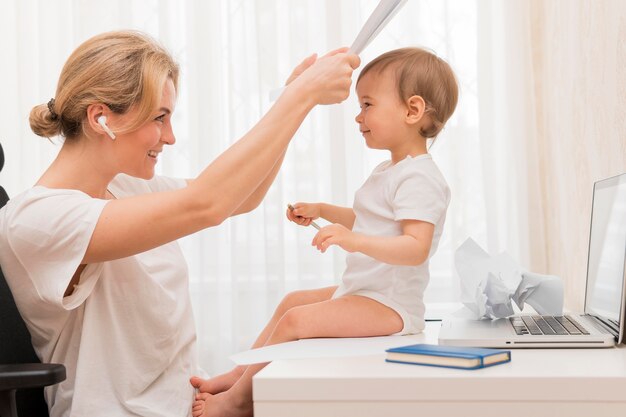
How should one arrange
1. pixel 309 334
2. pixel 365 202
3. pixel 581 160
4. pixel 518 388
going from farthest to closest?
pixel 581 160, pixel 365 202, pixel 309 334, pixel 518 388

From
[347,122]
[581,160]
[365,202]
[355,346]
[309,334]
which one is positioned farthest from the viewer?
[347,122]

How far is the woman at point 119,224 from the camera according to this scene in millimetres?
1145

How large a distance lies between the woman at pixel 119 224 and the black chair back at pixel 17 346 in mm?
19

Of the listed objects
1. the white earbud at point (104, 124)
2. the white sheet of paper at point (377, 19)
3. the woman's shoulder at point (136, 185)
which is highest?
the white sheet of paper at point (377, 19)

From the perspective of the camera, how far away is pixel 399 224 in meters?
1.32

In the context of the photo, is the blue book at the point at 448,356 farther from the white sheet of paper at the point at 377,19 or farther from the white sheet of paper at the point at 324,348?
the white sheet of paper at the point at 377,19

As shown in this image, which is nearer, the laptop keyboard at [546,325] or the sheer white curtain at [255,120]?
the laptop keyboard at [546,325]

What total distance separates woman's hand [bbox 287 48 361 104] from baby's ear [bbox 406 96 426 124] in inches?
6.5

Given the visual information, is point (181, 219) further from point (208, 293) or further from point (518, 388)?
point (208, 293)

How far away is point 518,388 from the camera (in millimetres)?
857

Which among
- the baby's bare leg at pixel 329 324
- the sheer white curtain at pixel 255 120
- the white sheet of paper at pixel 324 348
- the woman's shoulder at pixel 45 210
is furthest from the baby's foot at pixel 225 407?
the sheer white curtain at pixel 255 120

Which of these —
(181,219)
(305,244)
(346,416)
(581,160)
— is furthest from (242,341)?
(346,416)

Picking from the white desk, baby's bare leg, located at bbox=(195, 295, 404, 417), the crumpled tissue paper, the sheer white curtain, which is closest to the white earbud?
baby's bare leg, located at bbox=(195, 295, 404, 417)

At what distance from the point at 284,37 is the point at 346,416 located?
2.14m
